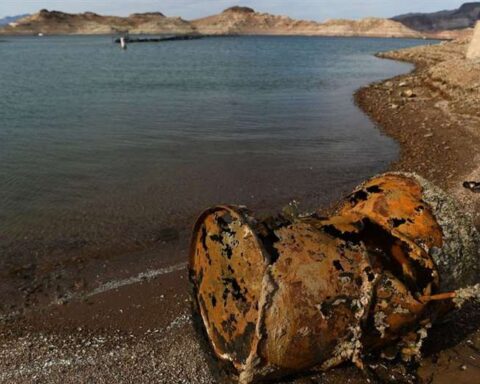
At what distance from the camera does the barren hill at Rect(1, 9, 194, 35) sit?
17238 centimetres

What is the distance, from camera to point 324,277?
357 cm

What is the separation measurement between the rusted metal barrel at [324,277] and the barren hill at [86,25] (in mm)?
184566

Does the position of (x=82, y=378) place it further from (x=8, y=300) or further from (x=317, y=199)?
(x=317, y=199)

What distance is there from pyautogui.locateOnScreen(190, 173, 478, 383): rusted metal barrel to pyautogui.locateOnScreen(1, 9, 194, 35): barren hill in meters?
185

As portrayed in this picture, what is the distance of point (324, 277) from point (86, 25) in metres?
196

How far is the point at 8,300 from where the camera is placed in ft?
19.4

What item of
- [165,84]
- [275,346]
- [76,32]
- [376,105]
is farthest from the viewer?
[76,32]

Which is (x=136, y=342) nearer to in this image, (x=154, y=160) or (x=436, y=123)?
(x=154, y=160)

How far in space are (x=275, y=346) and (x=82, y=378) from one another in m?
2.17

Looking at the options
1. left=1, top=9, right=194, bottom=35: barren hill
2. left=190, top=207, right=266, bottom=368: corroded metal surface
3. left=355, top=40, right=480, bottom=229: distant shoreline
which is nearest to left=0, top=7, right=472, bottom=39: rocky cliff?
left=1, top=9, right=194, bottom=35: barren hill

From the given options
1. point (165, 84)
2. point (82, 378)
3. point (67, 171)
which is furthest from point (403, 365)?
point (165, 84)

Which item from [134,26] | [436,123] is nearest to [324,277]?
[436,123]

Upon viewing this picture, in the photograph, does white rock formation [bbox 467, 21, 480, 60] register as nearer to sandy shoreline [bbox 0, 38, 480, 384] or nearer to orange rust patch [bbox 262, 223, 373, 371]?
sandy shoreline [bbox 0, 38, 480, 384]

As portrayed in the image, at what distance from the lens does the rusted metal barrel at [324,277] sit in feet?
11.5
